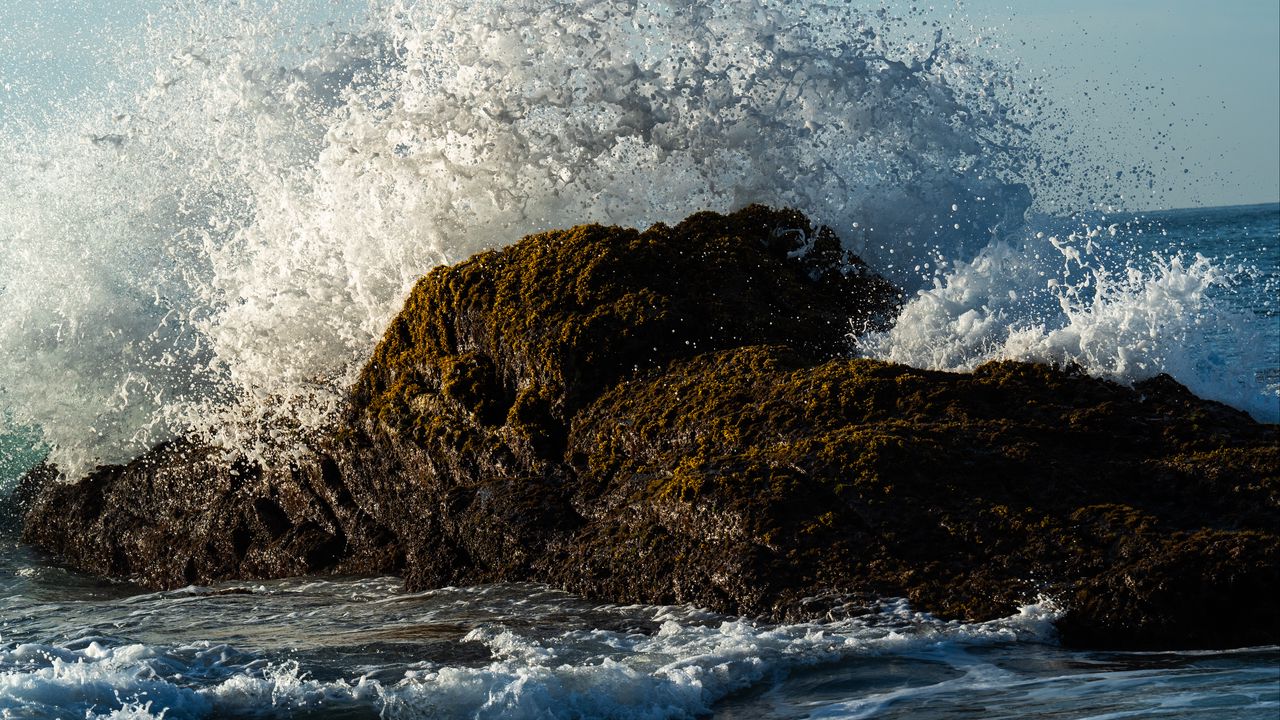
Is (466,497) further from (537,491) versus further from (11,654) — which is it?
(11,654)

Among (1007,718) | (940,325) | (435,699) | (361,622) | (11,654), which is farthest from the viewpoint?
(940,325)

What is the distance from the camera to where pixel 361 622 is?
4906mm

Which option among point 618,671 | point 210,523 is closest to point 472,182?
point 210,523

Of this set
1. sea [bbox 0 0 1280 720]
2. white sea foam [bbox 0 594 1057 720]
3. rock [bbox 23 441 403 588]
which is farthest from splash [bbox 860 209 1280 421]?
rock [bbox 23 441 403 588]

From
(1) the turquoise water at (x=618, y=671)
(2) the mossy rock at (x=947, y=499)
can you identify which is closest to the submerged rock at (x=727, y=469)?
(2) the mossy rock at (x=947, y=499)

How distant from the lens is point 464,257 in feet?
23.3

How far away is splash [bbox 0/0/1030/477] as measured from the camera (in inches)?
283

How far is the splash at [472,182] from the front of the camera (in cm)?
718

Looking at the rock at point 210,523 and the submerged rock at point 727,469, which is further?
the rock at point 210,523

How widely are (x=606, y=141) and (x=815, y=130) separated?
1339 mm

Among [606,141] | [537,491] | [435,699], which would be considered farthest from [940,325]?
[435,699]

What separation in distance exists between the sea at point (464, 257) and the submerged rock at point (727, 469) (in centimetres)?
17

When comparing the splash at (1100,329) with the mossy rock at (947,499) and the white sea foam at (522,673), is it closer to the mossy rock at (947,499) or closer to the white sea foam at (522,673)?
the mossy rock at (947,499)

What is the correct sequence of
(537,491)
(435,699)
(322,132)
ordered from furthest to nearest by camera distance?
1. (322,132)
2. (537,491)
3. (435,699)
